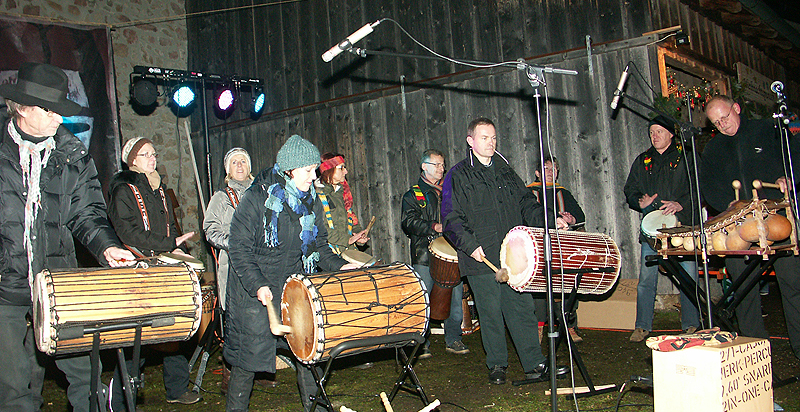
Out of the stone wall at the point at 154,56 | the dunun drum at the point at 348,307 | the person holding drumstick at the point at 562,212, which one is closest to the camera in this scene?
the dunun drum at the point at 348,307

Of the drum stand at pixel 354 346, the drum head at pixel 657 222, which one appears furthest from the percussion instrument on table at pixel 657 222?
the drum stand at pixel 354 346

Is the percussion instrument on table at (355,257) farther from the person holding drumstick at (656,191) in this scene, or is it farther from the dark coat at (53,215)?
the person holding drumstick at (656,191)

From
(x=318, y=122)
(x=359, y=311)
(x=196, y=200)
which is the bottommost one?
(x=359, y=311)

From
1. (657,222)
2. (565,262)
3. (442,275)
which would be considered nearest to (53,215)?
(565,262)

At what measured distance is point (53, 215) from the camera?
9.35ft

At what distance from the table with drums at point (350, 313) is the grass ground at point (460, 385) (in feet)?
2.68

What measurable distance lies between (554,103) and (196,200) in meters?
6.19

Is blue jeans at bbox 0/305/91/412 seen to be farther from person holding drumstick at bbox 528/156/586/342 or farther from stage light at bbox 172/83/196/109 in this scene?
stage light at bbox 172/83/196/109

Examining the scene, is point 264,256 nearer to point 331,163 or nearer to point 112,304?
point 112,304

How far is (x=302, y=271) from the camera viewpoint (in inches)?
134

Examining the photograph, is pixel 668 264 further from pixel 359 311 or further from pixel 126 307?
pixel 126 307

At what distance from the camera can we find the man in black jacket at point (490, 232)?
4074mm

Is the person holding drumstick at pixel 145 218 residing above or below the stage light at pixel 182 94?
below

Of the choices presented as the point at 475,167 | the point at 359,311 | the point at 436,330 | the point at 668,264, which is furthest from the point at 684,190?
the point at 359,311
